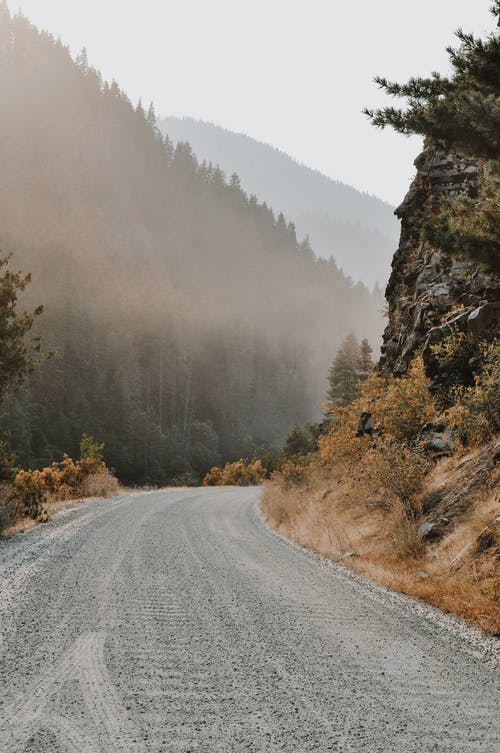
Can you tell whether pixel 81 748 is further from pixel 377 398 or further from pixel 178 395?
pixel 178 395

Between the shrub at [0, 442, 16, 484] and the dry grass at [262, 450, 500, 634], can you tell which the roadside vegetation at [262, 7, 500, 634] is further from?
the shrub at [0, 442, 16, 484]

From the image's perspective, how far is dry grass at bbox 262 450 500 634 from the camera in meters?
5.85

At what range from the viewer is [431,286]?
45.8ft

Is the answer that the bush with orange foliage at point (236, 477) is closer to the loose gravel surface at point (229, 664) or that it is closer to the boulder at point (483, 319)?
the boulder at point (483, 319)

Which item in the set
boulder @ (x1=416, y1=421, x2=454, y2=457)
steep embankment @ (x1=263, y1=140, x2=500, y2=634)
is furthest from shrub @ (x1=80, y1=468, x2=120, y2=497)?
boulder @ (x1=416, y1=421, x2=454, y2=457)

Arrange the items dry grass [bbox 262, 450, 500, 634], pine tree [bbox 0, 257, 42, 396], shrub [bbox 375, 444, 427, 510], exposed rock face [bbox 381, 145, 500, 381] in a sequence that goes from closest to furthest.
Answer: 1. dry grass [bbox 262, 450, 500, 634]
2. shrub [bbox 375, 444, 427, 510]
3. exposed rock face [bbox 381, 145, 500, 381]
4. pine tree [bbox 0, 257, 42, 396]

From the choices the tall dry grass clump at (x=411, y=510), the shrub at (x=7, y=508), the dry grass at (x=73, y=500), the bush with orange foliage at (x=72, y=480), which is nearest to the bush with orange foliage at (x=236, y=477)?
the bush with orange foliage at (x=72, y=480)

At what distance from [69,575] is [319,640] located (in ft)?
12.3

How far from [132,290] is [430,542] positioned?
72560 mm

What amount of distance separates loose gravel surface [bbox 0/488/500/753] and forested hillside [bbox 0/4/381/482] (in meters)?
43.0

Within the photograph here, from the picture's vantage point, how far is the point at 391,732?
293 cm

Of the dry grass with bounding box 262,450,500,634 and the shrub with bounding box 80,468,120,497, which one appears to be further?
the shrub with bounding box 80,468,120,497

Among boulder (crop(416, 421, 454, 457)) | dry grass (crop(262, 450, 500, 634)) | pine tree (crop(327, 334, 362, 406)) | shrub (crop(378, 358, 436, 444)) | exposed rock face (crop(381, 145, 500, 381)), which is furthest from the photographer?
pine tree (crop(327, 334, 362, 406))

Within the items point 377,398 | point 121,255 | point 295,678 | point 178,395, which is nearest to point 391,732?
point 295,678
